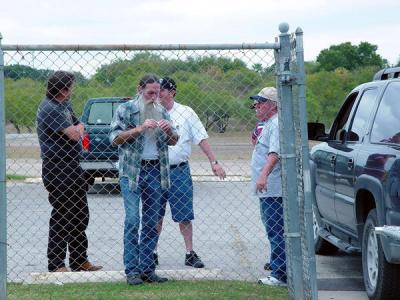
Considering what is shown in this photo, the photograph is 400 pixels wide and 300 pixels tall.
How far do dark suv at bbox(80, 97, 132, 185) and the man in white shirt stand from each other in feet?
21.0

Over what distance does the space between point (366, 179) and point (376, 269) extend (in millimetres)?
752

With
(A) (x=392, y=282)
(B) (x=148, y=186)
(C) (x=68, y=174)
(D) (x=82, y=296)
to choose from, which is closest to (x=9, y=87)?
(C) (x=68, y=174)

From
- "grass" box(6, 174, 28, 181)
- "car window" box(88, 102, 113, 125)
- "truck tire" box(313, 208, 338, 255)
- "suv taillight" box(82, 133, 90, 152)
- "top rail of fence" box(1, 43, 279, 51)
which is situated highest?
"top rail of fence" box(1, 43, 279, 51)

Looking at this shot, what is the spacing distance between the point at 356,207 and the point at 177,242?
3680mm

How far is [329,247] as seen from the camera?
33.2 feet

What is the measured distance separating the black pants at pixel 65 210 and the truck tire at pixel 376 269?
270 centimetres

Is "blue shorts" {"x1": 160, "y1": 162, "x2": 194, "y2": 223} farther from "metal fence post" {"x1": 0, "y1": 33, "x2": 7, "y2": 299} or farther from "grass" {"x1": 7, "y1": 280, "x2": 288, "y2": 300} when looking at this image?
"metal fence post" {"x1": 0, "y1": 33, "x2": 7, "y2": 299}

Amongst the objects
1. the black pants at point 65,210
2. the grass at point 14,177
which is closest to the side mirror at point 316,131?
the black pants at point 65,210

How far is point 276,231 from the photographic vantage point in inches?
324

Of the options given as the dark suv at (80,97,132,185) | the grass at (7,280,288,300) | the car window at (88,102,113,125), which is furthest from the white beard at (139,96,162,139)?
the car window at (88,102,113,125)

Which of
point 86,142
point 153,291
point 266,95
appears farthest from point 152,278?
point 86,142

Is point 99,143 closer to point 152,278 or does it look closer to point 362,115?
point 152,278

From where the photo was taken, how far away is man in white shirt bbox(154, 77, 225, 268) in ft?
29.0

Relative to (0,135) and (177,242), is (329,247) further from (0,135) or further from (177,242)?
(0,135)
